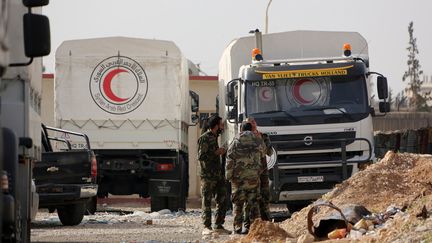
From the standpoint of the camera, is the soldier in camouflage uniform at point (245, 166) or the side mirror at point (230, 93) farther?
the side mirror at point (230, 93)

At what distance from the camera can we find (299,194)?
871 inches

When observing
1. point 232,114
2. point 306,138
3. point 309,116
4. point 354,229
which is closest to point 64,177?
point 232,114

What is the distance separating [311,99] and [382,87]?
4.39 ft

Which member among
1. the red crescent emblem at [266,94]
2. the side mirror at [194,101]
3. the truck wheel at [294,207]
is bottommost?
the truck wheel at [294,207]

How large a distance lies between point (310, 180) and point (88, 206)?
22.7ft

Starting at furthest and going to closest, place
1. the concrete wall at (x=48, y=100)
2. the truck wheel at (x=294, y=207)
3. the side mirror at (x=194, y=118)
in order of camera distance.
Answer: the concrete wall at (x=48, y=100) → the side mirror at (x=194, y=118) → the truck wheel at (x=294, y=207)

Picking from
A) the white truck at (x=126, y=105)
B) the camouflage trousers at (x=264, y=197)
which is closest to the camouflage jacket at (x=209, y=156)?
the camouflage trousers at (x=264, y=197)

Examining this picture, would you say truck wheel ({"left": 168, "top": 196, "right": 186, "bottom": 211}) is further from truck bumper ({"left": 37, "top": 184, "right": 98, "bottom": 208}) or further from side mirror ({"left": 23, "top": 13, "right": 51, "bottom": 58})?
side mirror ({"left": 23, "top": 13, "right": 51, "bottom": 58})

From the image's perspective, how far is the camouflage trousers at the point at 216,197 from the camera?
1878 centimetres

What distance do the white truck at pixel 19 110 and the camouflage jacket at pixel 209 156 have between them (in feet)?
20.4

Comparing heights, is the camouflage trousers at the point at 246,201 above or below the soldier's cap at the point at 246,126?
below

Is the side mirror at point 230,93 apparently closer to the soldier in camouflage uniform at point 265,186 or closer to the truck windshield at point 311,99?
the truck windshield at point 311,99

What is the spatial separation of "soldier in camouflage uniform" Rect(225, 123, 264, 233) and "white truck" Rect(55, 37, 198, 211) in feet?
30.0

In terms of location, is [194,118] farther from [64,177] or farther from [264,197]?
[264,197]
